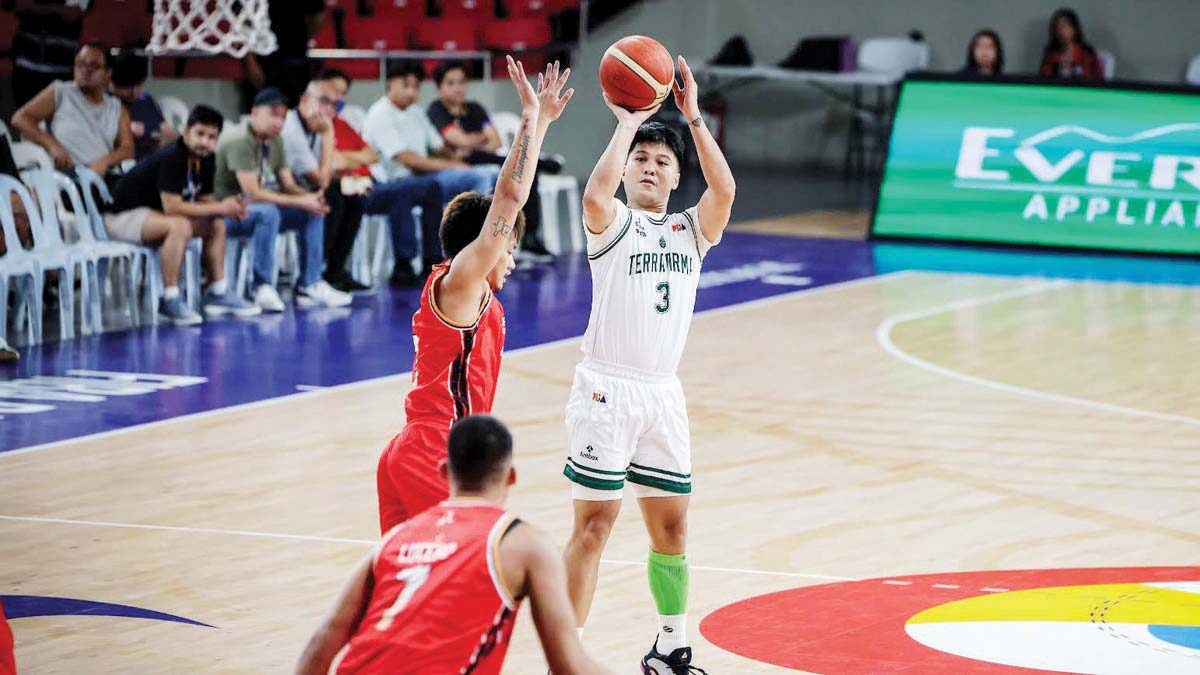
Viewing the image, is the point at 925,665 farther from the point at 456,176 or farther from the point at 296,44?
the point at 296,44

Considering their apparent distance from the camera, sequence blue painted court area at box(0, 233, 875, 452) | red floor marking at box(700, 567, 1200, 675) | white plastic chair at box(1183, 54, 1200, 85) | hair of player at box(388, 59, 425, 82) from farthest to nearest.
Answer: white plastic chair at box(1183, 54, 1200, 85) < hair of player at box(388, 59, 425, 82) < blue painted court area at box(0, 233, 875, 452) < red floor marking at box(700, 567, 1200, 675)

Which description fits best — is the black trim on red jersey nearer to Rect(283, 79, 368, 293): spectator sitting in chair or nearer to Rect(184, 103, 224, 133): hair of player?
Rect(184, 103, 224, 133): hair of player

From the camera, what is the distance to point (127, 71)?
13711mm

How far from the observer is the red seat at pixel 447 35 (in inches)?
802

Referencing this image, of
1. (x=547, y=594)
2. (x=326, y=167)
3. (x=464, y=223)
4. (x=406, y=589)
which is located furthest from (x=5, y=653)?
(x=326, y=167)

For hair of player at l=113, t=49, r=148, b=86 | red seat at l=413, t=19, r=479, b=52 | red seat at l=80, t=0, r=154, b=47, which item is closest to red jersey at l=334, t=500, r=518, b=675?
hair of player at l=113, t=49, r=148, b=86

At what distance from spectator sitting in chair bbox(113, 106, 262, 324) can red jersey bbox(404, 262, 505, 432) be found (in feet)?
24.3

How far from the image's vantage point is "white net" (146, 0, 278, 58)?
1426cm

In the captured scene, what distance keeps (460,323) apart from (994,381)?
6586 mm

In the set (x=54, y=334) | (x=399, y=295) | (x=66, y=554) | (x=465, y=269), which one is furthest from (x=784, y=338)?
(x=465, y=269)

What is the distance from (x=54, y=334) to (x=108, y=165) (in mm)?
1471

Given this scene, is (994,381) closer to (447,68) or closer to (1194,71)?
(447,68)

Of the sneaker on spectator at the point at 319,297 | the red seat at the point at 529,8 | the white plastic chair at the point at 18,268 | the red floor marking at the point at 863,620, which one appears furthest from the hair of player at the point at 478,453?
the red seat at the point at 529,8

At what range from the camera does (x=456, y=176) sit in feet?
49.2
